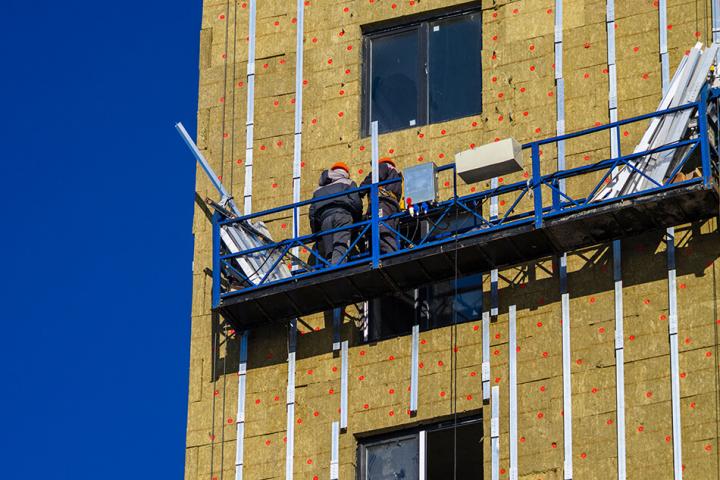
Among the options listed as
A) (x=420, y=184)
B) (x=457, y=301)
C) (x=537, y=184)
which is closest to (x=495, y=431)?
(x=457, y=301)

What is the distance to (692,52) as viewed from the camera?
1372 inches

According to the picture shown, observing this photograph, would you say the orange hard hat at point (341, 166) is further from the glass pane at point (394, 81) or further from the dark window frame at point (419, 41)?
the glass pane at point (394, 81)

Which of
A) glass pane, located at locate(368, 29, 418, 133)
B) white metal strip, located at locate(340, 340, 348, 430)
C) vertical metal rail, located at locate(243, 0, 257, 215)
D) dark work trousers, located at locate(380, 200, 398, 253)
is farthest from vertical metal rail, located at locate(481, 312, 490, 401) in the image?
vertical metal rail, located at locate(243, 0, 257, 215)

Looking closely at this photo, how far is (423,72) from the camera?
38.0 meters

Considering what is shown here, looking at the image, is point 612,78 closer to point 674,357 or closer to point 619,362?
point 619,362

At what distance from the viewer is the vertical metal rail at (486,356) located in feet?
114

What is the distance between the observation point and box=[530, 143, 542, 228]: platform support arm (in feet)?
114

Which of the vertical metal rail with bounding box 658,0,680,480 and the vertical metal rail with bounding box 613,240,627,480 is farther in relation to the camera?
the vertical metal rail with bounding box 613,240,627,480

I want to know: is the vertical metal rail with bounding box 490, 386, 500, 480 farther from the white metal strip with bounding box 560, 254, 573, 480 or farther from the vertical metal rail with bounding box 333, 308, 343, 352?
the vertical metal rail with bounding box 333, 308, 343, 352

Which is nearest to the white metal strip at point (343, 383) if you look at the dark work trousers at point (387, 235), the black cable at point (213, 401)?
the dark work trousers at point (387, 235)

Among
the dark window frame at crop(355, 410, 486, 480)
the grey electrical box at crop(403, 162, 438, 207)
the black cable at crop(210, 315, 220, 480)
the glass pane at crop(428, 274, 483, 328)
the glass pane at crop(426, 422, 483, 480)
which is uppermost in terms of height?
the grey electrical box at crop(403, 162, 438, 207)

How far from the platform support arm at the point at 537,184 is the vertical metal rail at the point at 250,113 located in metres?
5.13

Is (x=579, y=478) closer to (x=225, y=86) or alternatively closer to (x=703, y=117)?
(x=703, y=117)

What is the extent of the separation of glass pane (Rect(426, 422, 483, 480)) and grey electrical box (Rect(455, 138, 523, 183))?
355 centimetres
